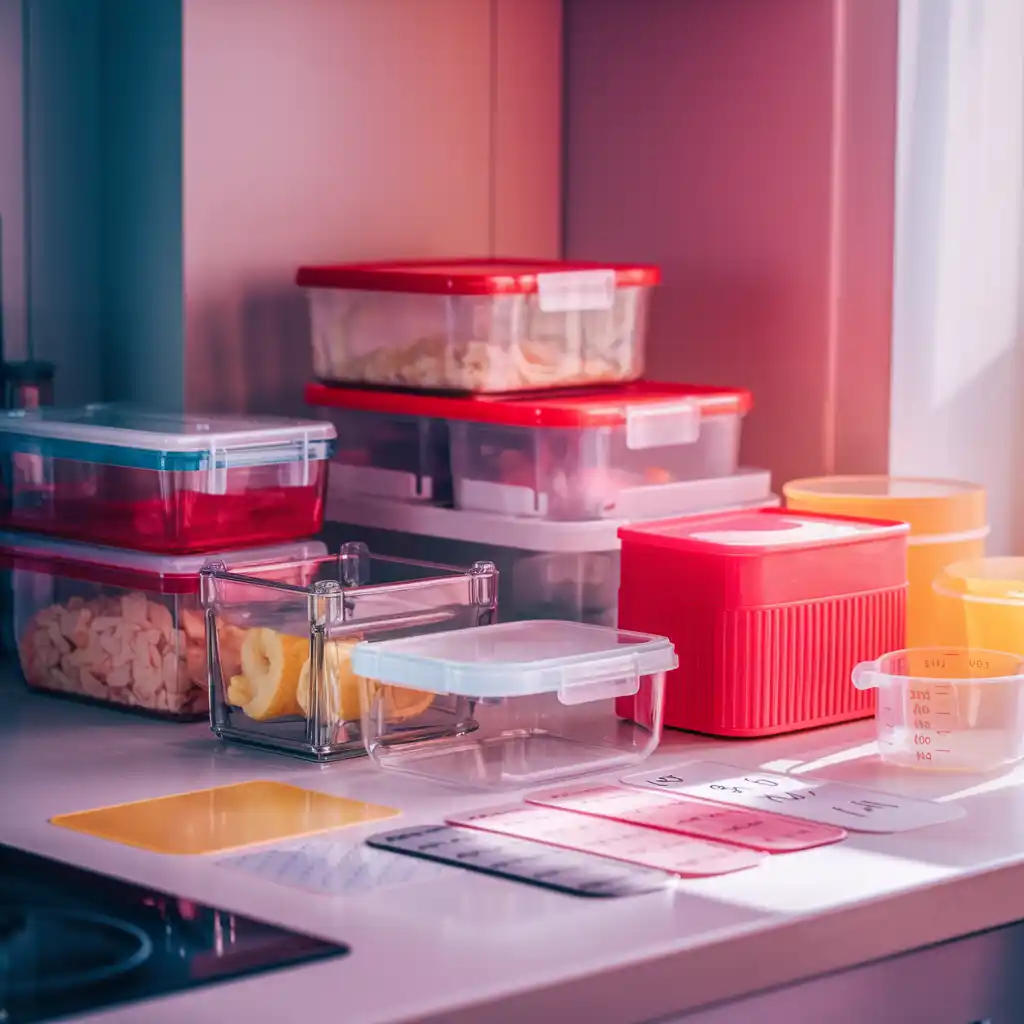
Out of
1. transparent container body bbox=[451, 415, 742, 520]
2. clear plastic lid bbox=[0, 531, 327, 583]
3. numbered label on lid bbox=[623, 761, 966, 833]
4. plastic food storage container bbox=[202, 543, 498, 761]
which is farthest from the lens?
transparent container body bbox=[451, 415, 742, 520]

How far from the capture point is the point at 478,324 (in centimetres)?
156

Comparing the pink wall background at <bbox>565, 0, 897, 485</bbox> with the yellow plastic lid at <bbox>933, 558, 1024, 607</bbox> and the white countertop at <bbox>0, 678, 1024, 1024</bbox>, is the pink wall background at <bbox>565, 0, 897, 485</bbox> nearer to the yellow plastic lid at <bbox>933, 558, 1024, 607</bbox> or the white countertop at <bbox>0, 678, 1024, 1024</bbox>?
the yellow plastic lid at <bbox>933, 558, 1024, 607</bbox>

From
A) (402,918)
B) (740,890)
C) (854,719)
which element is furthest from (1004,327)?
(402,918)

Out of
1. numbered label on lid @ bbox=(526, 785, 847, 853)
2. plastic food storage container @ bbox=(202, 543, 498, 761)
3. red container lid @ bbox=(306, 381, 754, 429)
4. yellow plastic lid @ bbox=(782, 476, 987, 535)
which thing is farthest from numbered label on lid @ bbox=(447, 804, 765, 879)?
yellow plastic lid @ bbox=(782, 476, 987, 535)

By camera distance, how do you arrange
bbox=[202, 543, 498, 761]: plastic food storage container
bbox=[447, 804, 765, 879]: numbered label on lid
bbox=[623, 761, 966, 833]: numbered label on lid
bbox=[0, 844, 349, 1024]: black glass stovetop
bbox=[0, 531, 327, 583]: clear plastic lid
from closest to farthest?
bbox=[0, 844, 349, 1024]: black glass stovetop < bbox=[447, 804, 765, 879]: numbered label on lid < bbox=[623, 761, 966, 833]: numbered label on lid < bbox=[202, 543, 498, 761]: plastic food storage container < bbox=[0, 531, 327, 583]: clear plastic lid

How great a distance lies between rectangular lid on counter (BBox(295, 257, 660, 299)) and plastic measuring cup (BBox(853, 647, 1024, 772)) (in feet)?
1.44

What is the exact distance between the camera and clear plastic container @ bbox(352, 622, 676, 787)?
4.03 ft

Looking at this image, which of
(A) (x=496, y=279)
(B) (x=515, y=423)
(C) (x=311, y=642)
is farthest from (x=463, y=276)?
(C) (x=311, y=642)

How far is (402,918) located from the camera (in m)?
0.98

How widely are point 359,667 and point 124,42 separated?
68cm

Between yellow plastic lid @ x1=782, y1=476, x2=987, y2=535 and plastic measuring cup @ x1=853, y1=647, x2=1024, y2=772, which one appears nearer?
plastic measuring cup @ x1=853, y1=647, x2=1024, y2=772

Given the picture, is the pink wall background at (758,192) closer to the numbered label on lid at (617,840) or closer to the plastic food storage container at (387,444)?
the plastic food storage container at (387,444)

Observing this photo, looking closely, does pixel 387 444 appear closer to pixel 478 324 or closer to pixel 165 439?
pixel 478 324

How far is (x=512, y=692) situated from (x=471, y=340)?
1.45 feet
